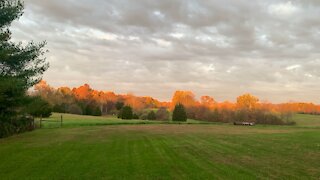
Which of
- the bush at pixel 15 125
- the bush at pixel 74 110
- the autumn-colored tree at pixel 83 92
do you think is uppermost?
the autumn-colored tree at pixel 83 92

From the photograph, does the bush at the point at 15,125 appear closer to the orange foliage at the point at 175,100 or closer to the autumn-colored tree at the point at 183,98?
the orange foliage at the point at 175,100

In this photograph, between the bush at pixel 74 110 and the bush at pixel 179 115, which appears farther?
the bush at pixel 74 110

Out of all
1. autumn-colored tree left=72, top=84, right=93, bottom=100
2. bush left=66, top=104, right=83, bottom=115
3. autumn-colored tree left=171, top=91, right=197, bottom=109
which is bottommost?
bush left=66, top=104, right=83, bottom=115

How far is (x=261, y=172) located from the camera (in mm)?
12984

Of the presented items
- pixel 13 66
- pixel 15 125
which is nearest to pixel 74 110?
pixel 15 125

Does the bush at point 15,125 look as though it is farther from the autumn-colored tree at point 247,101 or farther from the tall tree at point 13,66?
the autumn-colored tree at point 247,101

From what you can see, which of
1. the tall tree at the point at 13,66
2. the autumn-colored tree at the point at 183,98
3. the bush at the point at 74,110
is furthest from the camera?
the autumn-colored tree at the point at 183,98

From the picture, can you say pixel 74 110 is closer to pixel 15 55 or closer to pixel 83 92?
pixel 83 92

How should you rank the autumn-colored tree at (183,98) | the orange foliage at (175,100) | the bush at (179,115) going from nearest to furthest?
the bush at (179,115) → the orange foliage at (175,100) → the autumn-colored tree at (183,98)

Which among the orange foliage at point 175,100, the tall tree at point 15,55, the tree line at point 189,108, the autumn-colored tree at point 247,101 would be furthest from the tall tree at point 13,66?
the autumn-colored tree at point 247,101

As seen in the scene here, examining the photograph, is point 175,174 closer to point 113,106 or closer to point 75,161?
point 75,161

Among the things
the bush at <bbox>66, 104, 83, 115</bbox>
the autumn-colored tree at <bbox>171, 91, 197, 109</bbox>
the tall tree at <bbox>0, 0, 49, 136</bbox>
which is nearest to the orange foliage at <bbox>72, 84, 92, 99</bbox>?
the bush at <bbox>66, 104, 83, 115</bbox>

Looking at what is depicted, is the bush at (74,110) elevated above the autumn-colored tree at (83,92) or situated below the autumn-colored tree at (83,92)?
below

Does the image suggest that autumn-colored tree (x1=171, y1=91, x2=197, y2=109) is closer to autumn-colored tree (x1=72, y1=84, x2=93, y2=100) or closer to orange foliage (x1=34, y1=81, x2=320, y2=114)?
orange foliage (x1=34, y1=81, x2=320, y2=114)
